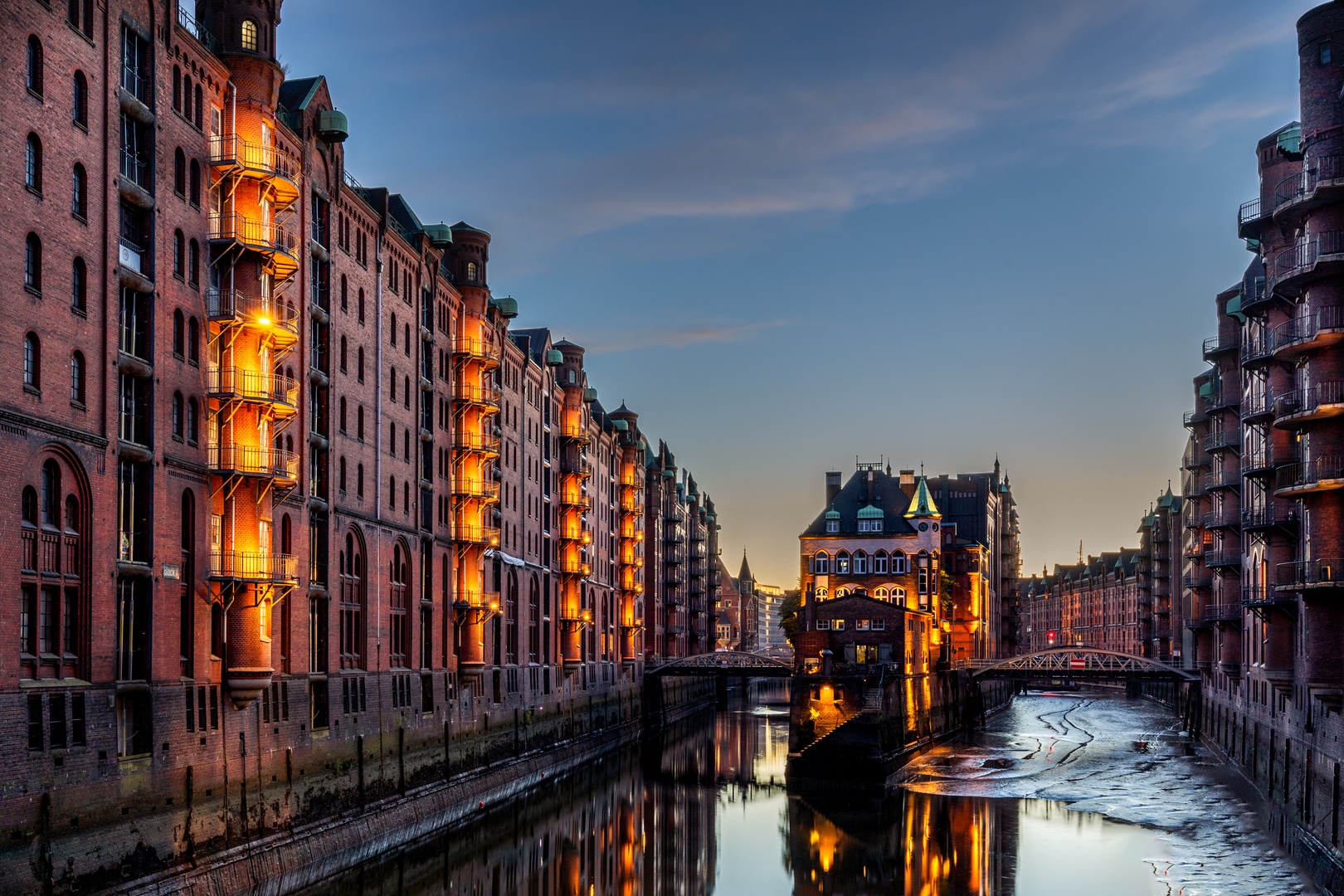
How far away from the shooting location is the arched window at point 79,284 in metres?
32.7

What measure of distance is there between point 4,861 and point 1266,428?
40642mm

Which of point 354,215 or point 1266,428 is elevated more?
point 354,215

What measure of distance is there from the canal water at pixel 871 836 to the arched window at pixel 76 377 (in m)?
16.4

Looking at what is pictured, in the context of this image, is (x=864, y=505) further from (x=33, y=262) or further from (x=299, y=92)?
(x=33, y=262)

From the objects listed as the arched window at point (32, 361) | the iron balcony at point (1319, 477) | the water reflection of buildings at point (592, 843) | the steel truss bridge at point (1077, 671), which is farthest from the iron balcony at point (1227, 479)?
the arched window at point (32, 361)

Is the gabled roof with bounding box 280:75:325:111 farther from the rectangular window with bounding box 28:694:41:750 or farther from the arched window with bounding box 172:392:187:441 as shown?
the rectangular window with bounding box 28:694:41:750

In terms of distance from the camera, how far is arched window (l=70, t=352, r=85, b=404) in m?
32.6

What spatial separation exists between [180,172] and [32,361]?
9080 mm

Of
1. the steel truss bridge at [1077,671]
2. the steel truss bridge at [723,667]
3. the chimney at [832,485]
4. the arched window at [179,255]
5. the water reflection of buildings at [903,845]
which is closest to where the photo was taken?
the arched window at [179,255]

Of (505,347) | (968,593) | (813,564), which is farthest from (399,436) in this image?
(968,593)

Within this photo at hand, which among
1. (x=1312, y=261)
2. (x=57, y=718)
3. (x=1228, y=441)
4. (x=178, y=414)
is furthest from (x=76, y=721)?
(x=1228, y=441)

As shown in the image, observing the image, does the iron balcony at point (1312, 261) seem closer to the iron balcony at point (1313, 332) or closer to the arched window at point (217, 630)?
the iron balcony at point (1313, 332)

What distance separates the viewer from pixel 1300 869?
1655 inches

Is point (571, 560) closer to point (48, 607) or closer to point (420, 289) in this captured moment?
point (420, 289)
